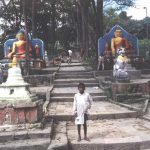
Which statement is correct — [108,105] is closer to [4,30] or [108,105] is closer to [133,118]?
[133,118]

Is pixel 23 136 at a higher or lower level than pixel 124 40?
lower

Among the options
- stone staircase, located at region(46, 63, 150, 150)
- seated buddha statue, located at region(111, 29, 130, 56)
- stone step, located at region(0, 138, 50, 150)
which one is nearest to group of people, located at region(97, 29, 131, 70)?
seated buddha statue, located at region(111, 29, 130, 56)

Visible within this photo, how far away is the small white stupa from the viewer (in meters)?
11.0

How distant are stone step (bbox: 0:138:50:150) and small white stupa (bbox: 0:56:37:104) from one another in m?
1.36

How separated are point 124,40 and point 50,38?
27.7 m

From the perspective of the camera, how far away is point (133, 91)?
56.9 feet

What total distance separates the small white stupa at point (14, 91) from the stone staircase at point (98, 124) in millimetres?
1234

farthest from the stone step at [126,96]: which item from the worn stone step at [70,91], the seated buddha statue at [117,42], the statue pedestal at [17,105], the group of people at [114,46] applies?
the seated buddha statue at [117,42]

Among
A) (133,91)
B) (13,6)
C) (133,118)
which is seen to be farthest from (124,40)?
(13,6)

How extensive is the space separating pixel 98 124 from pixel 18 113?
3087 millimetres

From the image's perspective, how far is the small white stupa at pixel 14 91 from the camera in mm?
11023

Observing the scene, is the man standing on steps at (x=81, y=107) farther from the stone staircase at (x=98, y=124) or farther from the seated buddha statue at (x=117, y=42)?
the seated buddha statue at (x=117, y=42)

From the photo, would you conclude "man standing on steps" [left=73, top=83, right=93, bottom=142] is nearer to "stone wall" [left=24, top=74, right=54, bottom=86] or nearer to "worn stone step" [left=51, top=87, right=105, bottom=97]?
"worn stone step" [left=51, top=87, right=105, bottom=97]

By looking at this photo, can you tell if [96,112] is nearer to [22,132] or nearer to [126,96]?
[126,96]
